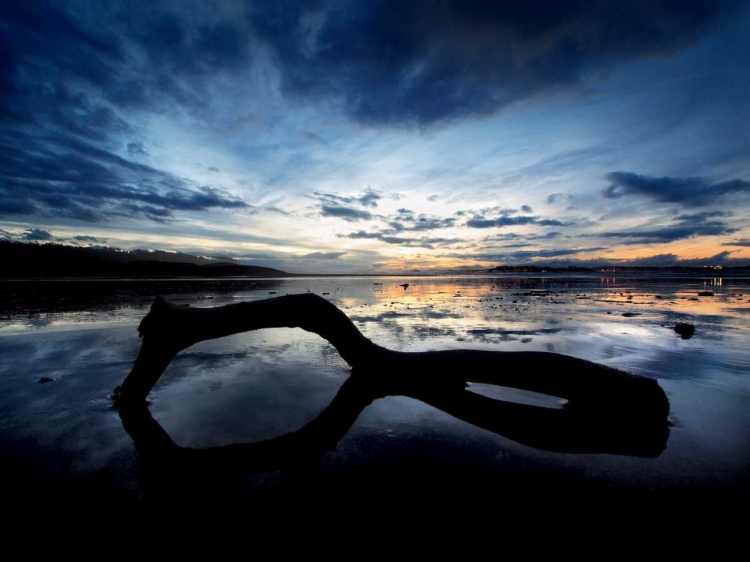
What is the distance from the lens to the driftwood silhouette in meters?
4.28

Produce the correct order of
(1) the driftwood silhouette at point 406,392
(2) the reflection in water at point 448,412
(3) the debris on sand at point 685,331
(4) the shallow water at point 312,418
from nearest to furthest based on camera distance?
1. (4) the shallow water at point 312,418
2. (2) the reflection in water at point 448,412
3. (1) the driftwood silhouette at point 406,392
4. (3) the debris on sand at point 685,331

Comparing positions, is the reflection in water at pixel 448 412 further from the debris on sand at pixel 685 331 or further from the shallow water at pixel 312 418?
the debris on sand at pixel 685 331

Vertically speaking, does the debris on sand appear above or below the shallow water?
above

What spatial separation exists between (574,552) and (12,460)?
6064mm

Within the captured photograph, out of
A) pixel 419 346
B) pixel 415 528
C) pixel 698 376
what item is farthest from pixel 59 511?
pixel 698 376

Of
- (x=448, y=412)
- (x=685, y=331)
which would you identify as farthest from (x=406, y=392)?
(x=685, y=331)

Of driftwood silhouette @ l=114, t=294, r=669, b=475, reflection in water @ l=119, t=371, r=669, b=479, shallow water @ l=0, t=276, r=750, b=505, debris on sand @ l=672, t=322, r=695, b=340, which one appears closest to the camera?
shallow water @ l=0, t=276, r=750, b=505

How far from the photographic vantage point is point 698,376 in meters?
7.13

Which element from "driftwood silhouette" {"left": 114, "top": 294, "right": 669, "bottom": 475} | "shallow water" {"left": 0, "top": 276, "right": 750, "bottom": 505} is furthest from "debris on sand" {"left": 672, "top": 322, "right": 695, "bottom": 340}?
"driftwood silhouette" {"left": 114, "top": 294, "right": 669, "bottom": 475}

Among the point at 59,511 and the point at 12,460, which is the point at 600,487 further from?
the point at 12,460

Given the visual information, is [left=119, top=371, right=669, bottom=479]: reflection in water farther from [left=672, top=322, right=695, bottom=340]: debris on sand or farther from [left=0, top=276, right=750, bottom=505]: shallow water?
[left=672, top=322, right=695, bottom=340]: debris on sand

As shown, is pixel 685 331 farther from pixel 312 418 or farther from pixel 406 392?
pixel 312 418

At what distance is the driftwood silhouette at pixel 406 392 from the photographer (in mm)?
4277

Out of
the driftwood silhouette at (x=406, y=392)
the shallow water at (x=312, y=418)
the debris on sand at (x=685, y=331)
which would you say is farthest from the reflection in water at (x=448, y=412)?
the debris on sand at (x=685, y=331)
